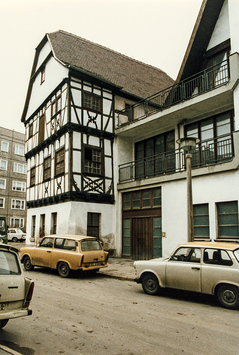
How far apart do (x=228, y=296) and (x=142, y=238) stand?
10125 mm

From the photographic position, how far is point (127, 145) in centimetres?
2041

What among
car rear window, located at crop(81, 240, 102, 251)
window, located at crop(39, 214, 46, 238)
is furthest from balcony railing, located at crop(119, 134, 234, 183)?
window, located at crop(39, 214, 46, 238)

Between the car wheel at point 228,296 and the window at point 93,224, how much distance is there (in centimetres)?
1147

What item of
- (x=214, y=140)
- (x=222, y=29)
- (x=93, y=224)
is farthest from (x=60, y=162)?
(x=222, y=29)

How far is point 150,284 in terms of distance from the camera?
8711 millimetres

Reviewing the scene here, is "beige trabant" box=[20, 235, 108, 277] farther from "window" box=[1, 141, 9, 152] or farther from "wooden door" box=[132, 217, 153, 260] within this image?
"window" box=[1, 141, 9, 152]

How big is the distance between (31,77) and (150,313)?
22986 millimetres

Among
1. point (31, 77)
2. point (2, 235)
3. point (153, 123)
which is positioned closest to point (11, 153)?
point (31, 77)

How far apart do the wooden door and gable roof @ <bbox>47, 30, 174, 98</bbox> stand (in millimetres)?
8755

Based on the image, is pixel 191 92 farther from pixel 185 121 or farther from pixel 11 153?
pixel 11 153

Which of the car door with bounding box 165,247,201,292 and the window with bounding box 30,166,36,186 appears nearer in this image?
the car door with bounding box 165,247,201,292

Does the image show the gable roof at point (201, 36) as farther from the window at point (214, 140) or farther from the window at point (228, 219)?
the window at point (228, 219)

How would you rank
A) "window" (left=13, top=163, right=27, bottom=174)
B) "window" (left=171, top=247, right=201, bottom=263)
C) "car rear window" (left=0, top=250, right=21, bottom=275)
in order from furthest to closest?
"window" (left=13, top=163, right=27, bottom=174), "window" (left=171, top=247, right=201, bottom=263), "car rear window" (left=0, top=250, right=21, bottom=275)

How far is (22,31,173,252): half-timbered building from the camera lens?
1806cm
